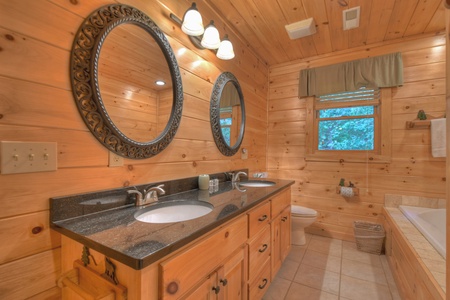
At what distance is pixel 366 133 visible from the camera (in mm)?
2533

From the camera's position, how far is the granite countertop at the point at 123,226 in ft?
2.12

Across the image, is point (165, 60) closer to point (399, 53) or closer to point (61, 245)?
point (61, 245)

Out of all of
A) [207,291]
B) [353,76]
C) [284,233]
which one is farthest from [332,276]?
[353,76]

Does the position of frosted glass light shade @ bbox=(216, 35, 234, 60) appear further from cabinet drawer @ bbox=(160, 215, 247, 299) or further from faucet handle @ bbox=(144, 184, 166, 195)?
cabinet drawer @ bbox=(160, 215, 247, 299)

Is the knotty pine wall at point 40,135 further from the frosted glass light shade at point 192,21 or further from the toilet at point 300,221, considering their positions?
the toilet at point 300,221

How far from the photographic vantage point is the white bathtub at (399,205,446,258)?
1553mm

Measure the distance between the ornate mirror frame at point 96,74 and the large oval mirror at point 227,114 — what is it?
2.54 feet

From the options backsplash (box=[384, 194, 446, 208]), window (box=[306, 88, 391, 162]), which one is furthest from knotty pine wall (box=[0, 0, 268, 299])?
backsplash (box=[384, 194, 446, 208])

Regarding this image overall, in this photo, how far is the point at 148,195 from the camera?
1188 millimetres

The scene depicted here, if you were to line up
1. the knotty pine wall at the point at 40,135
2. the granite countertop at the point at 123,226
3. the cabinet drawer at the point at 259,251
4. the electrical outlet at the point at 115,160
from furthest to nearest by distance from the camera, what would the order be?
the cabinet drawer at the point at 259,251 < the electrical outlet at the point at 115,160 < the knotty pine wall at the point at 40,135 < the granite countertop at the point at 123,226

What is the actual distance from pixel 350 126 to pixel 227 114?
5.41 feet

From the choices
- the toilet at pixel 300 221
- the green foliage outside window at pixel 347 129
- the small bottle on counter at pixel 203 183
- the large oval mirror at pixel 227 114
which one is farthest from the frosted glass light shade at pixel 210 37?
the toilet at pixel 300 221

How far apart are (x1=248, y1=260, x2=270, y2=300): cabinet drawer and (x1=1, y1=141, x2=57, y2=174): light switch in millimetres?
1262

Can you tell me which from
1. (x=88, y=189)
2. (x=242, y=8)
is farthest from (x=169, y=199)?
(x=242, y=8)
